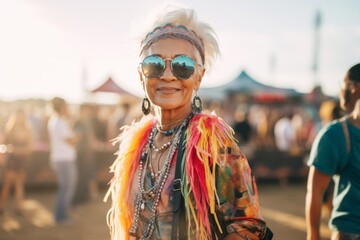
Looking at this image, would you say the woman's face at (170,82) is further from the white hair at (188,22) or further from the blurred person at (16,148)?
the blurred person at (16,148)

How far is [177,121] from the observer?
175cm

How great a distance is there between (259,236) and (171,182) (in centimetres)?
43

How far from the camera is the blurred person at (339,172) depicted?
2169 millimetres

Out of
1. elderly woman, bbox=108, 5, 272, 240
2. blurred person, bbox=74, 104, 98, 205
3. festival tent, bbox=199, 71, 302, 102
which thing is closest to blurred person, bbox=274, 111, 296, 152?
festival tent, bbox=199, 71, 302, 102

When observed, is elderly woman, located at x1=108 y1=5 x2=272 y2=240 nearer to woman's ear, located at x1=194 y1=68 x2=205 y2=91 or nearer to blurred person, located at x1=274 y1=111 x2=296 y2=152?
woman's ear, located at x1=194 y1=68 x2=205 y2=91

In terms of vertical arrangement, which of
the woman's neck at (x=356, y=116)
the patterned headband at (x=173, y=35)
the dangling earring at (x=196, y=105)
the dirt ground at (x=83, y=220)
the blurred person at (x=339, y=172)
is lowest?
the dirt ground at (x=83, y=220)

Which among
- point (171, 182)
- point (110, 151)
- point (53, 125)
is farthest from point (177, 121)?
point (110, 151)

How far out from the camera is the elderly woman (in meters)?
1.48

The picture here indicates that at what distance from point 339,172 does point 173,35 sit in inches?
55.1

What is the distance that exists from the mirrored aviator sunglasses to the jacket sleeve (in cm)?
40

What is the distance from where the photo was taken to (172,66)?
1608mm

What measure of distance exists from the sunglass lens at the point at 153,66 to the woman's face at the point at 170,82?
2 cm

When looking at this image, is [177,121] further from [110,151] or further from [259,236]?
[110,151]

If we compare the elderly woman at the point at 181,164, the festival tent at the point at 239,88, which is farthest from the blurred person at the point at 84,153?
the festival tent at the point at 239,88
